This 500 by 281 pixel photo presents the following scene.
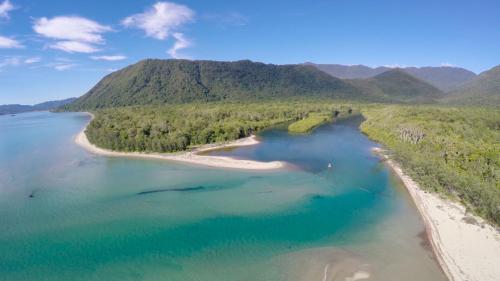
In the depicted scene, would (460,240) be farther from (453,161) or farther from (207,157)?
(207,157)

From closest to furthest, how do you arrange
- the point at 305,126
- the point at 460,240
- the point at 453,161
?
the point at 460,240 → the point at 453,161 → the point at 305,126

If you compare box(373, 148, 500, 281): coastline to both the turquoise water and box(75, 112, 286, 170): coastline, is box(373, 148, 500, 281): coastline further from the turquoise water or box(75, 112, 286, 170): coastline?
box(75, 112, 286, 170): coastline

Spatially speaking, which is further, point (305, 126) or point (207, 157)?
point (305, 126)

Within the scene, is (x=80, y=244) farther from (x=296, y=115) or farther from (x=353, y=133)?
(x=296, y=115)

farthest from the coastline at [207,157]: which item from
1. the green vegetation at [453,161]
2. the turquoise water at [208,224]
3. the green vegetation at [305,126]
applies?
the green vegetation at [453,161]

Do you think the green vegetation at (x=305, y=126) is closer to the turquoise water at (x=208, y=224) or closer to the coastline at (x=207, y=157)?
the coastline at (x=207, y=157)

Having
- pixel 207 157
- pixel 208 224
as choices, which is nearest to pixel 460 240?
pixel 208 224
